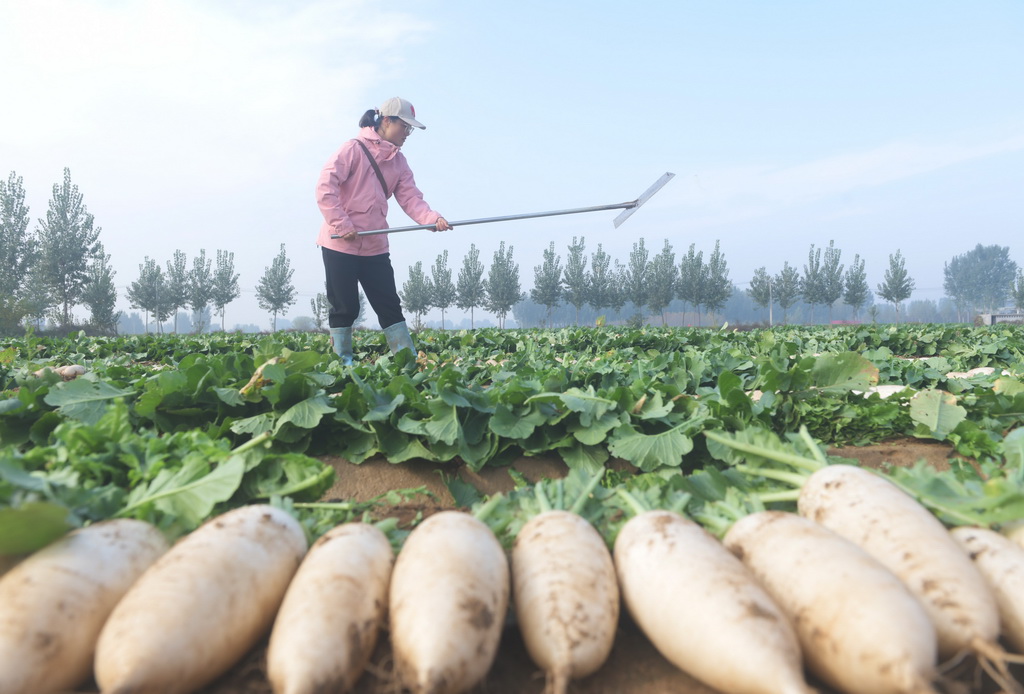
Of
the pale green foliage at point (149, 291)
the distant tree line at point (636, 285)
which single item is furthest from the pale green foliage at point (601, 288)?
the pale green foliage at point (149, 291)

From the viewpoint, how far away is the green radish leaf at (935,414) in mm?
3586

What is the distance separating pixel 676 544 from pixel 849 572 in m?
0.40

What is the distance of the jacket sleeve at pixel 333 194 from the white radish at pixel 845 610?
217 inches

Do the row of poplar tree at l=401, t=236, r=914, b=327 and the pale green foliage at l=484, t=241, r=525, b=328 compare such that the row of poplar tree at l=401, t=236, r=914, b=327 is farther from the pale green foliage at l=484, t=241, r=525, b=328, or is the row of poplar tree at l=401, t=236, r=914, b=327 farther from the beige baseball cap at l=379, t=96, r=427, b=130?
the beige baseball cap at l=379, t=96, r=427, b=130

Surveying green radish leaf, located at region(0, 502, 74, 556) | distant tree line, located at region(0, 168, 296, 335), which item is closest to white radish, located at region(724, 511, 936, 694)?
green radish leaf, located at region(0, 502, 74, 556)

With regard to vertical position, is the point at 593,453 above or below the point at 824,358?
below

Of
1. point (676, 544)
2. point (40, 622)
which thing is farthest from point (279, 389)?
point (676, 544)

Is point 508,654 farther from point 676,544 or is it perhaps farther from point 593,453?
point 593,453

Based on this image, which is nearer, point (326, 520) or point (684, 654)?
point (684, 654)

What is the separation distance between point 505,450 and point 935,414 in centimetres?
250

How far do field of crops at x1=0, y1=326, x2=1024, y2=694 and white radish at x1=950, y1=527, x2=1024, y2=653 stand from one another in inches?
0.7

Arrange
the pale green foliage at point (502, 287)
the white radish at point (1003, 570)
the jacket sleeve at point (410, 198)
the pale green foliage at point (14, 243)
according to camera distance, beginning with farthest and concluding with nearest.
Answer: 1. the pale green foliage at point (502, 287)
2. the pale green foliage at point (14, 243)
3. the jacket sleeve at point (410, 198)
4. the white radish at point (1003, 570)

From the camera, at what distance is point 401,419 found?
3326mm

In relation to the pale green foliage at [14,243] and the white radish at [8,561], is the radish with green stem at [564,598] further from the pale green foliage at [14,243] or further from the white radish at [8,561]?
the pale green foliage at [14,243]
